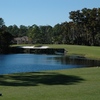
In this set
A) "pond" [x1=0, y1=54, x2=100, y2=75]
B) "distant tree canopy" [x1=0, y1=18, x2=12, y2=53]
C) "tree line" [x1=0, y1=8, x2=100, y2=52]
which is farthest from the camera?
"tree line" [x1=0, y1=8, x2=100, y2=52]

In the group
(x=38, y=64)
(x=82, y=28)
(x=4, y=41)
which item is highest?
(x=82, y=28)

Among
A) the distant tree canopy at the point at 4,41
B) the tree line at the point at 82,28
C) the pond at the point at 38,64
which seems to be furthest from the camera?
the tree line at the point at 82,28

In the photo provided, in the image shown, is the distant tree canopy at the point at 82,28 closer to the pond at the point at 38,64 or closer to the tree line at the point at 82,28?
the tree line at the point at 82,28

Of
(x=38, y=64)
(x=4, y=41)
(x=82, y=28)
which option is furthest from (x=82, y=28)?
(x=38, y=64)

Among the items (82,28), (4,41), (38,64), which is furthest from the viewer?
(82,28)

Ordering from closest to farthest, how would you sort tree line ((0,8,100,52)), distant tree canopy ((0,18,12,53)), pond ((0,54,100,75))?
pond ((0,54,100,75))
distant tree canopy ((0,18,12,53))
tree line ((0,8,100,52))

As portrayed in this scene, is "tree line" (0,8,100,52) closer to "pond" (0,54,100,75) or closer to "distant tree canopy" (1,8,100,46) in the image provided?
"distant tree canopy" (1,8,100,46)

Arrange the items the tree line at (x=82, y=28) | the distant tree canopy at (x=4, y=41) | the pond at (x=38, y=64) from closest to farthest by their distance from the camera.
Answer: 1. the pond at (x=38, y=64)
2. the distant tree canopy at (x=4, y=41)
3. the tree line at (x=82, y=28)

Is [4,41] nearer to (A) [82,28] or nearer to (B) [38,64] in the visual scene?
(A) [82,28]

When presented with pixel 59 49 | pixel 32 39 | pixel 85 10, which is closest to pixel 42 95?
pixel 59 49

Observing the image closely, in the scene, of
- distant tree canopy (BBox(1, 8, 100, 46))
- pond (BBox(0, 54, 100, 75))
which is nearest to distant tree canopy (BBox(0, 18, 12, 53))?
distant tree canopy (BBox(1, 8, 100, 46))

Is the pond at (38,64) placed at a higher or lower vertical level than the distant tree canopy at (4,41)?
lower

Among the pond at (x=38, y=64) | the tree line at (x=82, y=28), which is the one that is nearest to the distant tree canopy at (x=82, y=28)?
the tree line at (x=82, y=28)

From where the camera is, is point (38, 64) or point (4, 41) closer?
point (38, 64)
